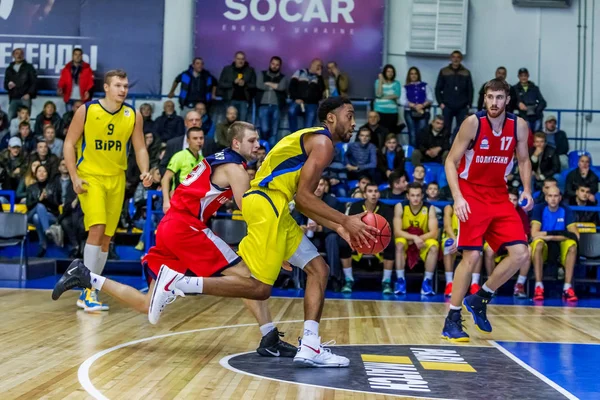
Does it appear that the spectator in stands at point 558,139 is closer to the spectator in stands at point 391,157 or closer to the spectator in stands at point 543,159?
the spectator in stands at point 543,159

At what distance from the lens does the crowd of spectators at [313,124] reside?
12.4 metres

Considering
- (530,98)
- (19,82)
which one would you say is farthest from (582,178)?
(19,82)

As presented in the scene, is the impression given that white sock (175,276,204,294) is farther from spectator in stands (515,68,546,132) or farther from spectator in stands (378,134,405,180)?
spectator in stands (515,68,546,132)

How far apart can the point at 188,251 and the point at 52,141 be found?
32.8 feet

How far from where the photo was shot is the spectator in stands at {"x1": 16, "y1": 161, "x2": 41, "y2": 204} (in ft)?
45.1

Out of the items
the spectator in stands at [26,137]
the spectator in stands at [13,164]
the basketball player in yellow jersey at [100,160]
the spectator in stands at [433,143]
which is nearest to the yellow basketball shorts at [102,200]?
the basketball player in yellow jersey at [100,160]

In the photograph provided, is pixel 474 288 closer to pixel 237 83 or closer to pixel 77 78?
pixel 237 83

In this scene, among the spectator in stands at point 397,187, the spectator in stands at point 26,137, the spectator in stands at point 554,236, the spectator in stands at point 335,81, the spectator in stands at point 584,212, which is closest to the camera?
the spectator in stands at point 554,236

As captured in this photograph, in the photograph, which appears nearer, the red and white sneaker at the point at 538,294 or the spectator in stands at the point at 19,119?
the red and white sneaker at the point at 538,294

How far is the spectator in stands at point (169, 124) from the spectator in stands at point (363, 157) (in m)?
3.33

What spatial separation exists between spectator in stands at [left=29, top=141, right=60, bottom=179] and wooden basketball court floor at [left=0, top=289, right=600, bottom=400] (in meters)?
5.14

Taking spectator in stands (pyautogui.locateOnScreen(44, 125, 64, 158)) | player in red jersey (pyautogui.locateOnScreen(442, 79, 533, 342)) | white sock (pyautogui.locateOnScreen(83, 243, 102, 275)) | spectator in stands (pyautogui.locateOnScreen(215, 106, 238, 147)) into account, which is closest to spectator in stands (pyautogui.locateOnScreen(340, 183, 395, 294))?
spectator in stands (pyautogui.locateOnScreen(215, 106, 238, 147))

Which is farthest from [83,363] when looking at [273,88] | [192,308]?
[273,88]

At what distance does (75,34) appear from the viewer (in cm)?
Result: 1716
